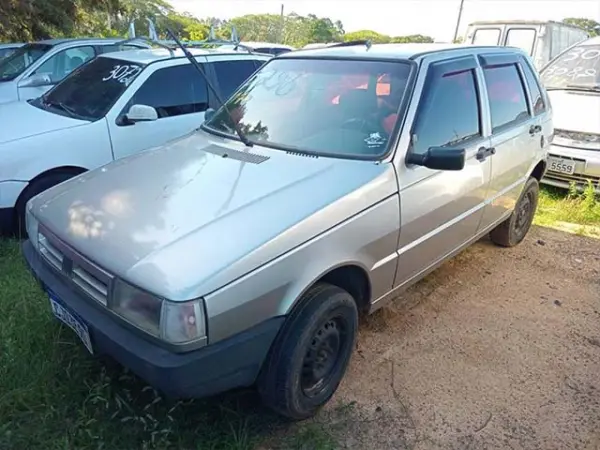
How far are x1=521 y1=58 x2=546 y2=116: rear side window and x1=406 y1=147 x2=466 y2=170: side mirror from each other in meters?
2.05

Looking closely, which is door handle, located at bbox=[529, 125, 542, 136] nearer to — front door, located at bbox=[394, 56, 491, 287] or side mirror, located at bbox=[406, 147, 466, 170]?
front door, located at bbox=[394, 56, 491, 287]

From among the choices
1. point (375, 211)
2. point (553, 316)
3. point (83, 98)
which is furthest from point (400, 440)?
point (83, 98)

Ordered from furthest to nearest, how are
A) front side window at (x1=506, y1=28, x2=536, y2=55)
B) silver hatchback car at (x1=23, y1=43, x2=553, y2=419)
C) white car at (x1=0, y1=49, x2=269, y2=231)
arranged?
front side window at (x1=506, y1=28, x2=536, y2=55)
white car at (x1=0, y1=49, x2=269, y2=231)
silver hatchback car at (x1=23, y1=43, x2=553, y2=419)

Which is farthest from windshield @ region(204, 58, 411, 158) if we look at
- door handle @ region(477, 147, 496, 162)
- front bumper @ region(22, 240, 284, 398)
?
front bumper @ region(22, 240, 284, 398)

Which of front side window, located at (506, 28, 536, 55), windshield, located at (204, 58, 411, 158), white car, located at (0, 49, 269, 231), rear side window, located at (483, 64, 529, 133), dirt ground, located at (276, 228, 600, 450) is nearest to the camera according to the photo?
dirt ground, located at (276, 228, 600, 450)

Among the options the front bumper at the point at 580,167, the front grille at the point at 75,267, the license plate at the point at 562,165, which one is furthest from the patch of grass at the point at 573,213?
the front grille at the point at 75,267

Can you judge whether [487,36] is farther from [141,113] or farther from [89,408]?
[89,408]

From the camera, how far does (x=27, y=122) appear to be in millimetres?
4242

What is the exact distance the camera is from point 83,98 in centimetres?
473

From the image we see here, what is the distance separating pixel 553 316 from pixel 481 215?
893 millimetres

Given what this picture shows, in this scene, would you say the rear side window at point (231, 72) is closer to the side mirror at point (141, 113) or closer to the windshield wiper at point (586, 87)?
the side mirror at point (141, 113)

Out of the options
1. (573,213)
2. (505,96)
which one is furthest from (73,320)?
(573,213)

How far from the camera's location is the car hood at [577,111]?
19.3 ft

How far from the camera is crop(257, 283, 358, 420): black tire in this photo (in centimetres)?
226
